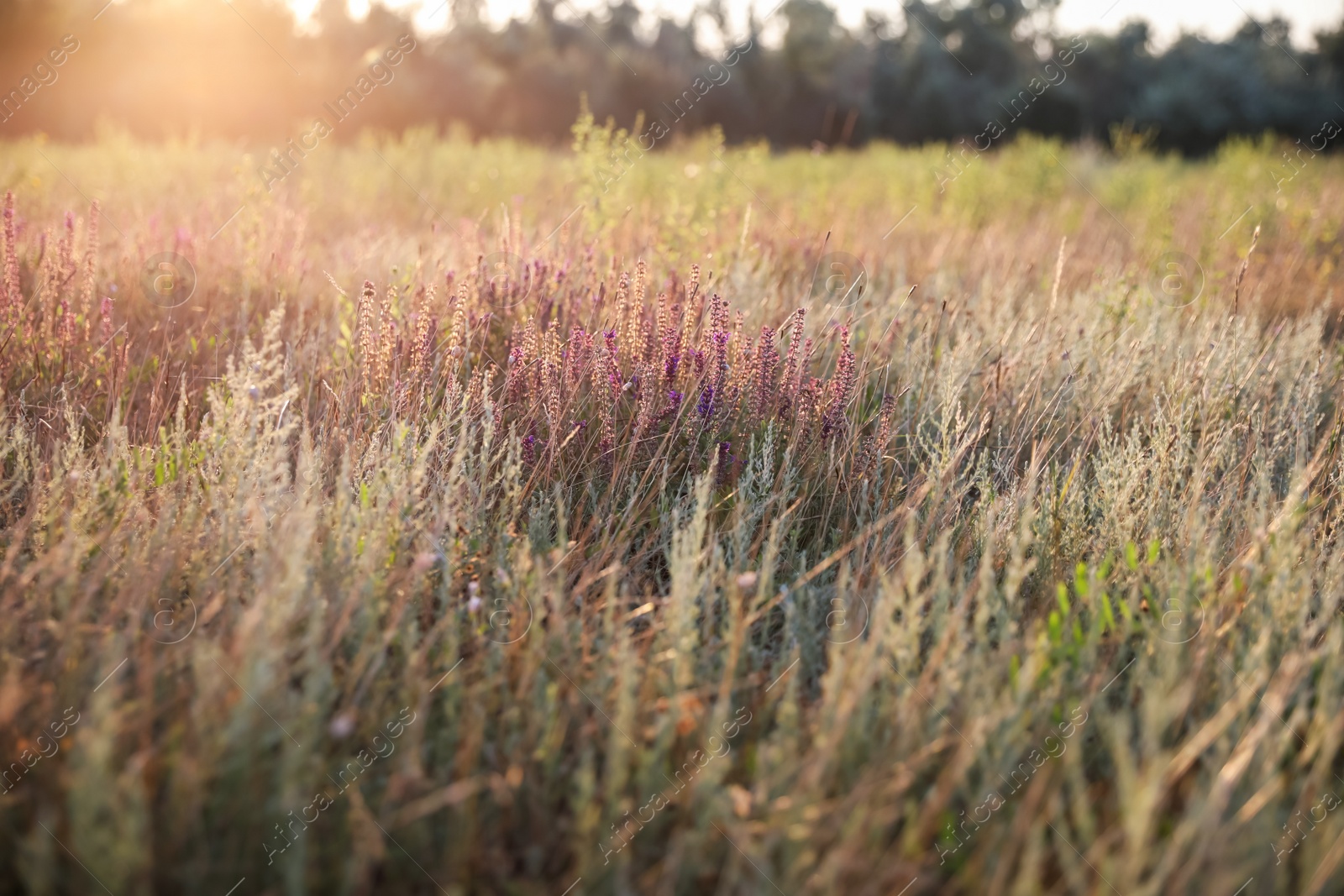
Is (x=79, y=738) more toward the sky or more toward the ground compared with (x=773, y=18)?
more toward the ground

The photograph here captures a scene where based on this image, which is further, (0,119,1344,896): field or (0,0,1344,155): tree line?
(0,0,1344,155): tree line

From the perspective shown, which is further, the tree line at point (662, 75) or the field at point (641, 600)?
the tree line at point (662, 75)

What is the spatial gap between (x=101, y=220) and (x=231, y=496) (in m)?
3.57

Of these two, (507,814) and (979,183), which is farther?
(979,183)

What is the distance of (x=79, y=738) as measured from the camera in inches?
46.0

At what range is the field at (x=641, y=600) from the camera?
125cm

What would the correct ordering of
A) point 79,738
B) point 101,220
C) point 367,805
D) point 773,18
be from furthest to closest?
point 773,18 < point 101,220 < point 367,805 < point 79,738

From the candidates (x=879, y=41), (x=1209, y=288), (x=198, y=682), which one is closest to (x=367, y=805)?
(x=198, y=682)

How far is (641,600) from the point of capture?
1.96 m

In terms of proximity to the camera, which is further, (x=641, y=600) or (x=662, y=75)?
(x=662, y=75)

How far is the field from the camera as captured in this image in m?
1.25

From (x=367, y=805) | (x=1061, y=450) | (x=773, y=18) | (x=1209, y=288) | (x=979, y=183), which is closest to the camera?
(x=367, y=805)

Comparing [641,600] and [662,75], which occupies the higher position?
[662,75]

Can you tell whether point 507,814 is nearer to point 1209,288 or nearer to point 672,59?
point 1209,288
